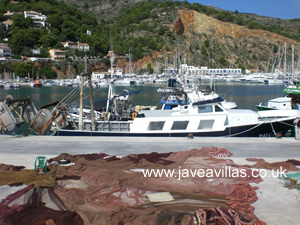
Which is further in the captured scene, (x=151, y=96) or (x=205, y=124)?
(x=151, y=96)

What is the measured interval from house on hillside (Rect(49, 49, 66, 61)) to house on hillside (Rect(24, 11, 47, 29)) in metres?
22.2

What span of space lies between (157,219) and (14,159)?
6807 millimetres

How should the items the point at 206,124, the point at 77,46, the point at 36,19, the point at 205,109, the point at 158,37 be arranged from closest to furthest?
the point at 206,124
the point at 205,109
the point at 77,46
the point at 36,19
the point at 158,37

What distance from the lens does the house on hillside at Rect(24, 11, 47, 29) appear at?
14185 centimetres

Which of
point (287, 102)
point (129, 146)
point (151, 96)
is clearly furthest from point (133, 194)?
point (151, 96)

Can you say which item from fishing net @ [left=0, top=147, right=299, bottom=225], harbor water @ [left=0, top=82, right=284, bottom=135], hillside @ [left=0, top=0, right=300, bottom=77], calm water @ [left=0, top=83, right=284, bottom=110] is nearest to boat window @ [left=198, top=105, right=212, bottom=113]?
fishing net @ [left=0, top=147, right=299, bottom=225]

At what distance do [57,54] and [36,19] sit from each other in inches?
1170

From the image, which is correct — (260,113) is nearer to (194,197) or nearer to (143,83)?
(194,197)

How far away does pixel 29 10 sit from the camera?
15450 cm

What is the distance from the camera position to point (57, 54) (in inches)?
4995

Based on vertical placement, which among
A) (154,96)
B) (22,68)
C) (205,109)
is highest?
(22,68)

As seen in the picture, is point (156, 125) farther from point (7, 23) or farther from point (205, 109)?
point (7, 23)

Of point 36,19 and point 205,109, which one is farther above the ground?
point 36,19

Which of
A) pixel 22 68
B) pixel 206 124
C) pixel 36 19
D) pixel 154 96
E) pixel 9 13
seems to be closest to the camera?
pixel 206 124
